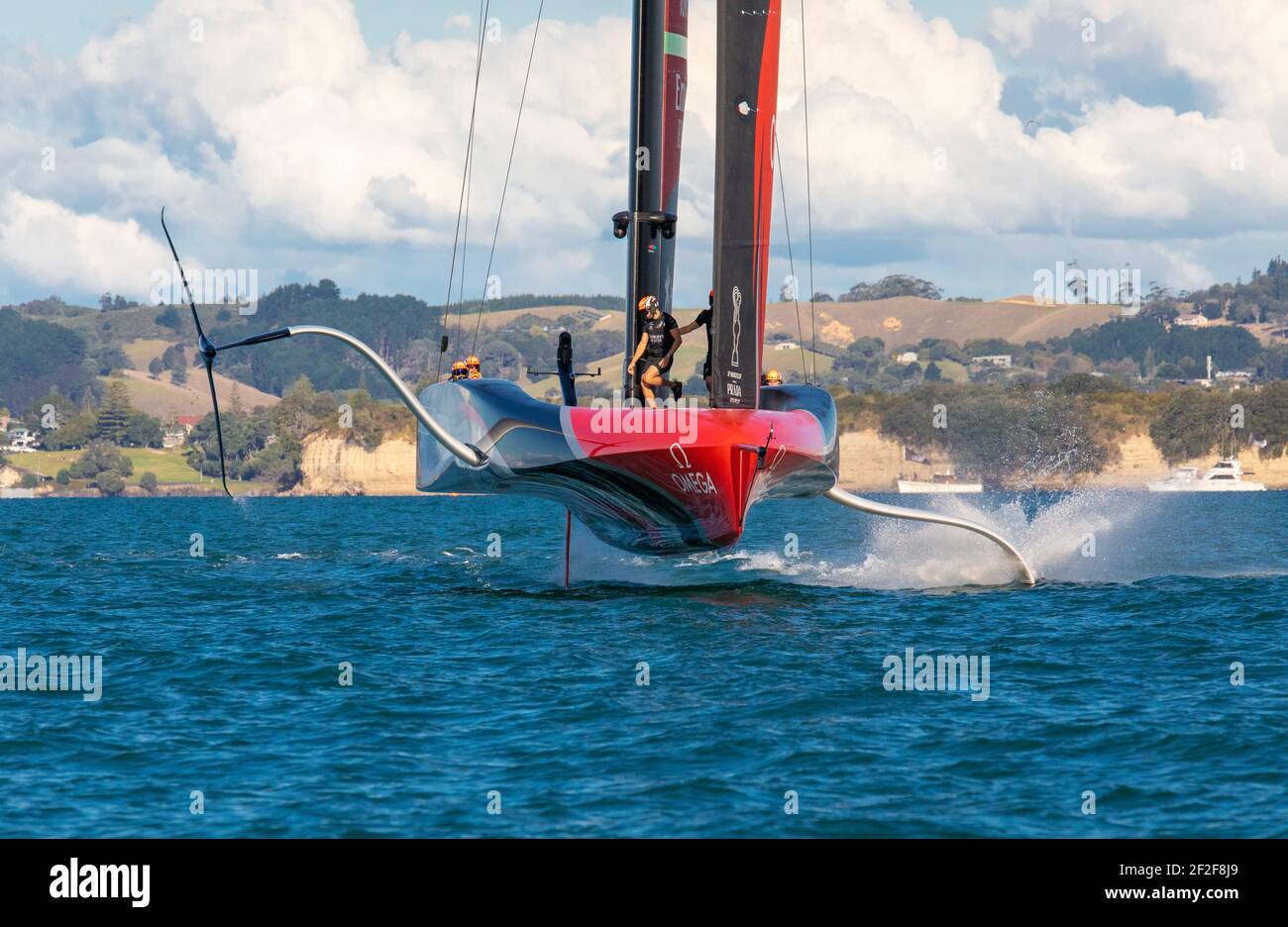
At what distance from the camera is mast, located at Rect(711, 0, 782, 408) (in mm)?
16578

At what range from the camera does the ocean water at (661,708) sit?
31.3 feet

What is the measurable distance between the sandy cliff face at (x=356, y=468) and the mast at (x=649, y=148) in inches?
4190

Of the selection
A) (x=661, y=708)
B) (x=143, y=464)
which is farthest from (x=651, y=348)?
(x=143, y=464)

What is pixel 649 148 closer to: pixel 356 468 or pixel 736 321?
pixel 736 321

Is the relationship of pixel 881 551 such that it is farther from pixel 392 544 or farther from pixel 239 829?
pixel 239 829

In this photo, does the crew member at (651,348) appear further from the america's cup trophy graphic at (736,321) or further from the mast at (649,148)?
the america's cup trophy graphic at (736,321)

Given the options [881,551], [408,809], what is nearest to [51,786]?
[408,809]

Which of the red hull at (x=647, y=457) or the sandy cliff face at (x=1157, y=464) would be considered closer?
the red hull at (x=647, y=457)

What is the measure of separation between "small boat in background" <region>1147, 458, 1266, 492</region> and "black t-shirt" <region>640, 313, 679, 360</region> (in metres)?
110

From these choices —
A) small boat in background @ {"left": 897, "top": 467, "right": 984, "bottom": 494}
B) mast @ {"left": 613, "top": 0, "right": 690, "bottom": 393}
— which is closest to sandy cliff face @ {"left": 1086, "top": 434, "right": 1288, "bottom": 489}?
small boat in background @ {"left": 897, "top": 467, "right": 984, "bottom": 494}

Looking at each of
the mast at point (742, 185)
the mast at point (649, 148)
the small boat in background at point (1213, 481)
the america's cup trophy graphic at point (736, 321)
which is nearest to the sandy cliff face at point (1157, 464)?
the small boat in background at point (1213, 481)

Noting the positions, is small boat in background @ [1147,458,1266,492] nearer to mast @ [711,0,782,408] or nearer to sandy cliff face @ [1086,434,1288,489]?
sandy cliff face @ [1086,434,1288,489]
